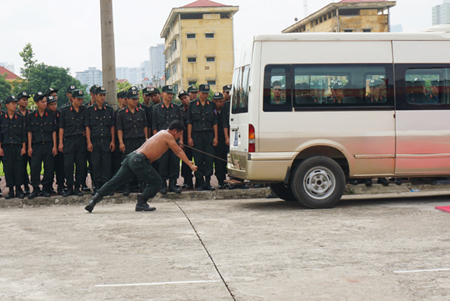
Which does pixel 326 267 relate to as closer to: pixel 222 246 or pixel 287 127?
pixel 222 246

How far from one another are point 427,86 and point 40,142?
6.94 metres

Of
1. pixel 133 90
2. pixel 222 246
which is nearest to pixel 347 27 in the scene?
pixel 133 90

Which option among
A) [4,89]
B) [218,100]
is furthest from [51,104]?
[4,89]

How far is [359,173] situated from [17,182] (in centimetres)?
628

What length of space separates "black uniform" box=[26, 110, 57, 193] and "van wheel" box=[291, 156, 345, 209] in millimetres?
4760

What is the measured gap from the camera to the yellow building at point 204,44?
244 feet

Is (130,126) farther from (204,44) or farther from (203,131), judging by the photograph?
(204,44)

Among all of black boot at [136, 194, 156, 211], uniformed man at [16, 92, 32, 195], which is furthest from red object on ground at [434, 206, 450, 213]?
uniformed man at [16, 92, 32, 195]

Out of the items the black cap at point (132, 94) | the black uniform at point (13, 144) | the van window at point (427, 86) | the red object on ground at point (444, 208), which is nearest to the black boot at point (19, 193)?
the black uniform at point (13, 144)

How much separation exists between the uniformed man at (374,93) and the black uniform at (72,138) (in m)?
5.26

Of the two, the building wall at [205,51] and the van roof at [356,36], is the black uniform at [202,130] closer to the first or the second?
the van roof at [356,36]

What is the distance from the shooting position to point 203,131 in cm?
1152

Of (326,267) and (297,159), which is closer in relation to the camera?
(326,267)

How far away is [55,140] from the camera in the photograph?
11.1 metres
